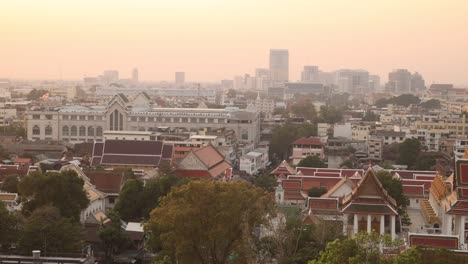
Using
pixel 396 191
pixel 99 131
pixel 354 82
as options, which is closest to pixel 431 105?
pixel 99 131

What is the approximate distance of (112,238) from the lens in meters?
21.7

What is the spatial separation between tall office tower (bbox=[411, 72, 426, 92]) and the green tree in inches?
4282

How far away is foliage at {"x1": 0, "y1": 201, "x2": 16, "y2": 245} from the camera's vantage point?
777 inches

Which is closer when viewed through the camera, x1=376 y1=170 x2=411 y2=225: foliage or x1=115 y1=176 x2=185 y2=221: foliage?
x1=115 y1=176 x2=185 y2=221: foliage

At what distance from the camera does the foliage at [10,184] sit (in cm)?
2729

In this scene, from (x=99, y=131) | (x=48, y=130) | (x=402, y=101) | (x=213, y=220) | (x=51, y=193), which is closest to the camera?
(x=213, y=220)

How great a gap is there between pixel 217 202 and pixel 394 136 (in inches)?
1372

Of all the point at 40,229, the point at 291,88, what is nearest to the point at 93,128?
the point at 40,229

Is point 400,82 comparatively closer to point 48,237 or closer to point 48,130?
point 48,130

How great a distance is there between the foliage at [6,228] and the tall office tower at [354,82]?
5580 inches

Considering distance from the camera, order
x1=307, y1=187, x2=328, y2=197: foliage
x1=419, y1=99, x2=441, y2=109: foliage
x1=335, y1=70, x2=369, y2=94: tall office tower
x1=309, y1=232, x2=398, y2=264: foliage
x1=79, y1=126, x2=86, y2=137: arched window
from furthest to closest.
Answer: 1. x1=335, y1=70, x2=369, y2=94: tall office tower
2. x1=419, y1=99, x2=441, y2=109: foliage
3. x1=79, y1=126, x2=86, y2=137: arched window
4. x1=307, y1=187, x2=328, y2=197: foliage
5. x1=309, y1=232, x2=398, y2=264: foliage

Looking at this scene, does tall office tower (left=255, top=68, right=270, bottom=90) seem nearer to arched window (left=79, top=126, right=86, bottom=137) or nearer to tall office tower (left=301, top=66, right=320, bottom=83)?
tall office tower (left=301, top=66, right=320, bottom=83)

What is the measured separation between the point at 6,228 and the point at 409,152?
28.6 m

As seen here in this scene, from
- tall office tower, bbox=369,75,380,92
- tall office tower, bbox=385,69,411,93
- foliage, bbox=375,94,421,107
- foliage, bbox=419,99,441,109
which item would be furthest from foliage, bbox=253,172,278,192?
tall office tower, bbox=369,75,380,92
